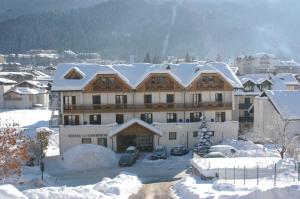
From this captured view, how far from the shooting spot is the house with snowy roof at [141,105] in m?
52.7

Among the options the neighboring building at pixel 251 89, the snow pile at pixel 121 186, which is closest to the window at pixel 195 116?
the neighboring building at pixel 251 89

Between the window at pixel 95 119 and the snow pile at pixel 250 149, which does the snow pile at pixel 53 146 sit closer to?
the window at pixel 95 119

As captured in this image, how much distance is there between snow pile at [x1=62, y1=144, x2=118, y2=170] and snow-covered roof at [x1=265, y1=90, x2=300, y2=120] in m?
18.9

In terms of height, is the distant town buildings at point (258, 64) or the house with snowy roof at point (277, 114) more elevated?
the distant town buildings at point (258, 64)

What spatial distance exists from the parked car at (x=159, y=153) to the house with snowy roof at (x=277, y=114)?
10.7 metres

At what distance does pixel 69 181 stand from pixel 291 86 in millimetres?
47958

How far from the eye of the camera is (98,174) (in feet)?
142

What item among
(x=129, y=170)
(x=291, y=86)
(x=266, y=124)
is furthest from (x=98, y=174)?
(x=291, y=86)

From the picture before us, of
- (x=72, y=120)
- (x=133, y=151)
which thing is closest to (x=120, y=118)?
(x=72, y=120)

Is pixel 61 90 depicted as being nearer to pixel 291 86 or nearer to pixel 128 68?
pixel 128 68

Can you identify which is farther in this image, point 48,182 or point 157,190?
point 48,182

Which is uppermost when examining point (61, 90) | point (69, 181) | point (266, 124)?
point (61, 90)

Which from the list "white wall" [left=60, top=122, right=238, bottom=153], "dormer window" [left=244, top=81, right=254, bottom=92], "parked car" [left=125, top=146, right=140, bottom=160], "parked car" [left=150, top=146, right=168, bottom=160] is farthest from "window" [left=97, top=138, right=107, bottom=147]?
"dormer window" [left=244, top=81, right=254, bottom=92]

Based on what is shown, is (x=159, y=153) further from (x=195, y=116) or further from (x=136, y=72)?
(x=136, y=72)
